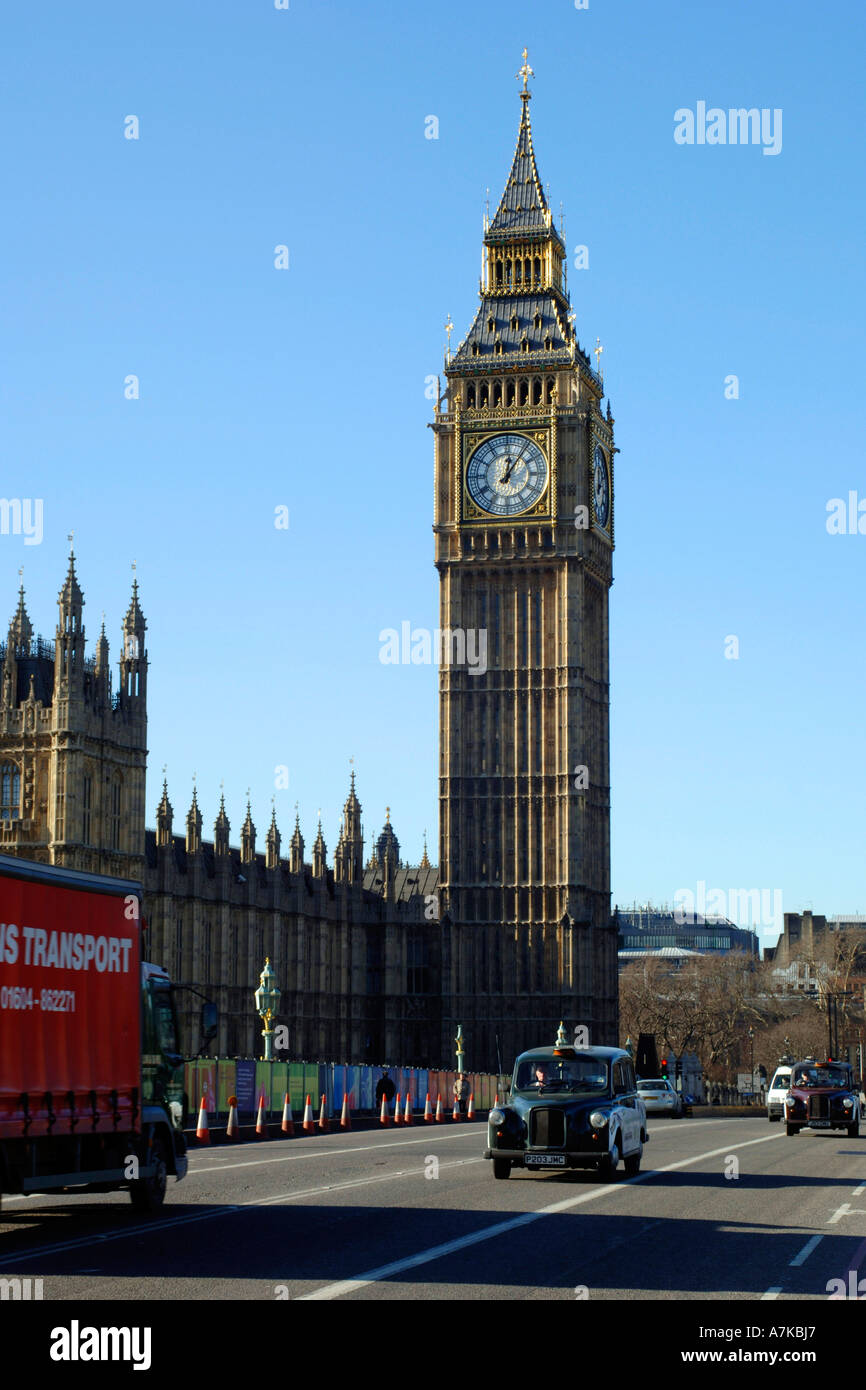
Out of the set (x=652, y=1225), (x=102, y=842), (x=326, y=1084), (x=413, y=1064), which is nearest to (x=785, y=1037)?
(x=413, y=1064)

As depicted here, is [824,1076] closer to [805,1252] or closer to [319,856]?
[805,1252]

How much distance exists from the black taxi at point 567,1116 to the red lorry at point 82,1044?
203 inches

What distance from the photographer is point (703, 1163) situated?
100ft

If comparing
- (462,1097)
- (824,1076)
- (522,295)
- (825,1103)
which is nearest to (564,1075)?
(825,1103)

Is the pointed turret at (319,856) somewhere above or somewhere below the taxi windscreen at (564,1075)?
above

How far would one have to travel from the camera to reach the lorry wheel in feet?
69.1

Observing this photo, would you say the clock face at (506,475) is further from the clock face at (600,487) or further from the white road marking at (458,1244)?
the white road marking at (458,1244)

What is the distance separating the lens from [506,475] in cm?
10062

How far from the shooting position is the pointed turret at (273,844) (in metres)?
90.9

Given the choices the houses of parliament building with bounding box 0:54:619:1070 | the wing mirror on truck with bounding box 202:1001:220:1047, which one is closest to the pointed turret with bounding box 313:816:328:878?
the houses of parliament building with bounding box 0:54:619:1070

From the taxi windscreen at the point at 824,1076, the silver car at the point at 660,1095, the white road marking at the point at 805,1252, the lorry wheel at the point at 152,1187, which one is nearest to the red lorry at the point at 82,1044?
the lorry wheel at the point at 152,1187

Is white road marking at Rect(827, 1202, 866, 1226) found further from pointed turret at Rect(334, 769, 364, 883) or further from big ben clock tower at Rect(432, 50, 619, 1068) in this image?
pointed turret at Rect(334, 769, 364, 883)

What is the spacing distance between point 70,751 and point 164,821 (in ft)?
44.2

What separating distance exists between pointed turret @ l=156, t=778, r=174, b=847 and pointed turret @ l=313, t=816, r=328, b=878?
59.7 feet
